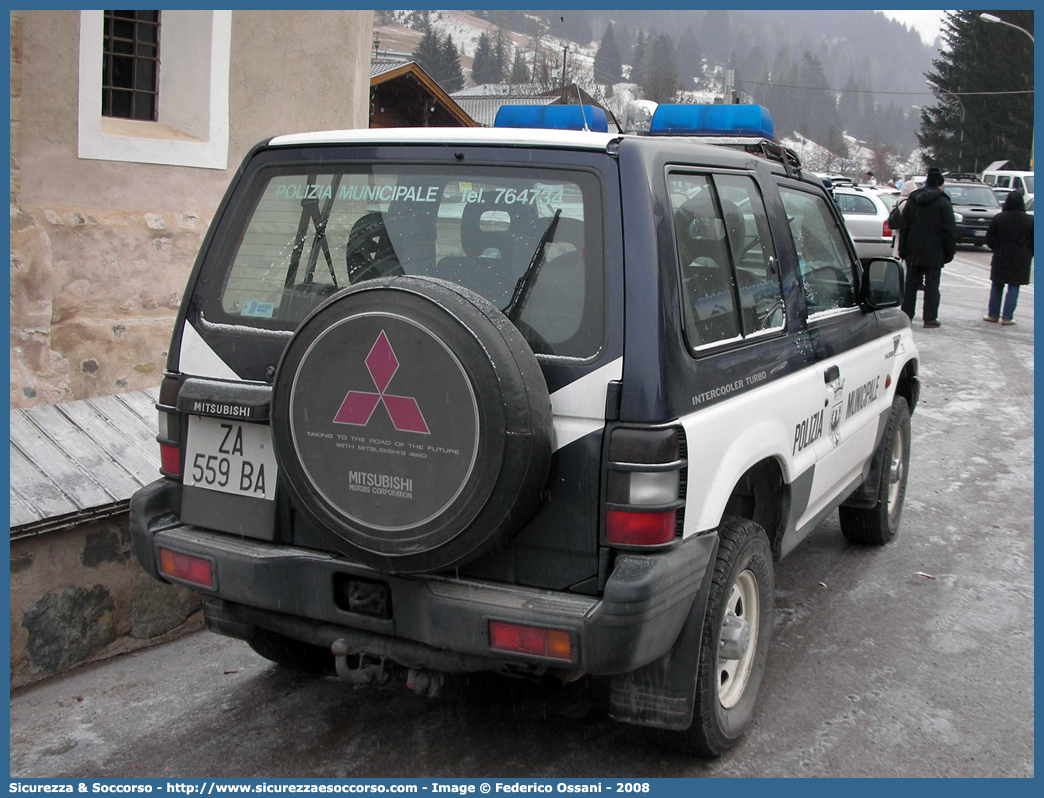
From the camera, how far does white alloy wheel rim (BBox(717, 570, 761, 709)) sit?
3.37m

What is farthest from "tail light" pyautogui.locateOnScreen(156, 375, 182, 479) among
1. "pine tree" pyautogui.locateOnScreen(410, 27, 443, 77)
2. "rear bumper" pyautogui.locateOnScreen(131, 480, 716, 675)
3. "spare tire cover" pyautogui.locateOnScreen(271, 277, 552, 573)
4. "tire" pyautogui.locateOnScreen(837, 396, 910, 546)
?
"pine tree" pyautogui.locateOnScreen(410, 27, 443, 77)

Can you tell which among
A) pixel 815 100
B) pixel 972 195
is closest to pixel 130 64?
pixel 972 195

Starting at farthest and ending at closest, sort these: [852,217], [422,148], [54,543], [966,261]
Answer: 1. [966,261]
2. [852,217]
3. [54,543]
4. [422,148]

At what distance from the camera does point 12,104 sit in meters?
6.09

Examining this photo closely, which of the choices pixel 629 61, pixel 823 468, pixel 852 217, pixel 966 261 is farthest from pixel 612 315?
pixel 629 61

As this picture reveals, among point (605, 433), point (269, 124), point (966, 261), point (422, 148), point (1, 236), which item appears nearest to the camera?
point (605, 433)

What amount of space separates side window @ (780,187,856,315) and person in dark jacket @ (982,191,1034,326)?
32.1ft

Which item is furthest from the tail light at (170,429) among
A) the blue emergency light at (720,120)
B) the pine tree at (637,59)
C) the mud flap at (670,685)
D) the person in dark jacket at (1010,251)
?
the pine tree at (637,59)

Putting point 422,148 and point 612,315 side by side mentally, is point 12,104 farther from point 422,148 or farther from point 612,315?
point 612,315

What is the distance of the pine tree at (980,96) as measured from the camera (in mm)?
55906

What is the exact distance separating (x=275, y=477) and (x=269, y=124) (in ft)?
18.2

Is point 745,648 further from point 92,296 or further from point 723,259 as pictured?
point 92,296

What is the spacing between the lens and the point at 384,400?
2.75m

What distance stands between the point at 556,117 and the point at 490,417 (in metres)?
2.45
